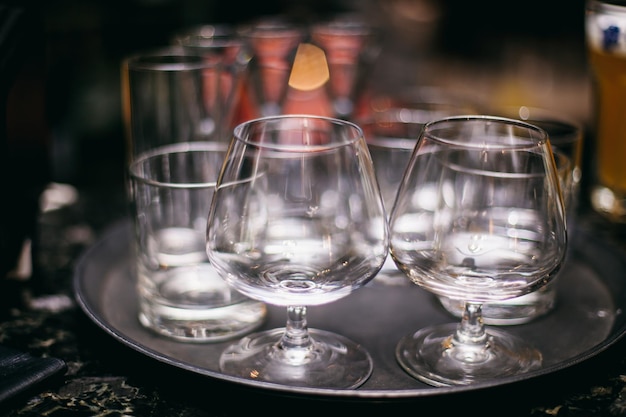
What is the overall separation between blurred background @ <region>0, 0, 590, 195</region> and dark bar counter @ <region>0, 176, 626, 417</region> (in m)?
0.21

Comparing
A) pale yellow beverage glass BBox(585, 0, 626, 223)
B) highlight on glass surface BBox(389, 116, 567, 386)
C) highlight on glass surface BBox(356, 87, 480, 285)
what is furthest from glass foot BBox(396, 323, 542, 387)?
pale yellow beverage glass BBox(585, 0, 626, 223)

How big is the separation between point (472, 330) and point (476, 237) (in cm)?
8

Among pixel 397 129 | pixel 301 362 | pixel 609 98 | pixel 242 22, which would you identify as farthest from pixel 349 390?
pixel 242 22

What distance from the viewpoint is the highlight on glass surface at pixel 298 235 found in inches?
21.6

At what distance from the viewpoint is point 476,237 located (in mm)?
630

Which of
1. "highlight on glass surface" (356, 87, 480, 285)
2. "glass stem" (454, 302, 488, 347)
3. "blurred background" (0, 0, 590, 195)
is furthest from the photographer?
"blurred background" (0, 0, 590, 195)

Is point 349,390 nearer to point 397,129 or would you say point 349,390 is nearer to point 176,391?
point 176,391

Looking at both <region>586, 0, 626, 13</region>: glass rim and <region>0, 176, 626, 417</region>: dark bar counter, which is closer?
<region>0, 176, 626, 417</region>: dark bar counter

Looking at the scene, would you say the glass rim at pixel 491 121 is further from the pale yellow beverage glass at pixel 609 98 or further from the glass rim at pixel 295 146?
the pale yellow beverage glass at pixel 609 98

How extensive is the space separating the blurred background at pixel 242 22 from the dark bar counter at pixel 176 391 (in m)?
0.21

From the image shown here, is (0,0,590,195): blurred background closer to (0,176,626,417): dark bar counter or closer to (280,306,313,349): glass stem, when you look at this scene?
(0,176,626,417): dark bar counter

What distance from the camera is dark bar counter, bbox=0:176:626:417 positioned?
0.50 metres

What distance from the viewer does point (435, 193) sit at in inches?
24.8

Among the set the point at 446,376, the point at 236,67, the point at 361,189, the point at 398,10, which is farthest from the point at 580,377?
the point at 398,10
